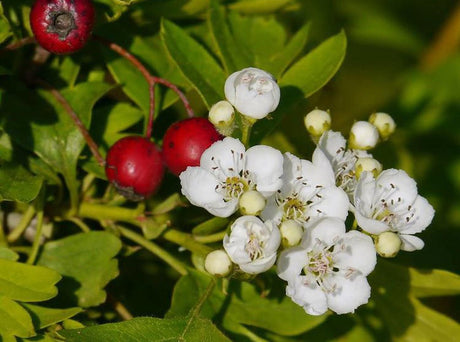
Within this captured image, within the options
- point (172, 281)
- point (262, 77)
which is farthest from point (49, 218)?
point (262, 77)

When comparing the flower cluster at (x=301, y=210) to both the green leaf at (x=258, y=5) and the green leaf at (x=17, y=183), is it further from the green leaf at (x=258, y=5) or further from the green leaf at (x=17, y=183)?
the green leaf at (x=258, y=5)

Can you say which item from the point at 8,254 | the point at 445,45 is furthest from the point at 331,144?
the point at 445,45

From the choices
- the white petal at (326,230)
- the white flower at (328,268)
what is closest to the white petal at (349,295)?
the white flower at (328,268)

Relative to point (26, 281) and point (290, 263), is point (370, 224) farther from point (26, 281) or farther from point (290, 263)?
point (26, 281)

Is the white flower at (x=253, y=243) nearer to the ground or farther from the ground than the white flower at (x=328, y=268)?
farther from the ground

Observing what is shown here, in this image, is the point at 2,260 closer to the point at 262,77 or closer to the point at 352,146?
the point at 262,77

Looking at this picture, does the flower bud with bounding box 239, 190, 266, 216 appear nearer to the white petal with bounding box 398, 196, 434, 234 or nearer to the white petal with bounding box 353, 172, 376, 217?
the white petal with bounding box 353, 172, 376, 217

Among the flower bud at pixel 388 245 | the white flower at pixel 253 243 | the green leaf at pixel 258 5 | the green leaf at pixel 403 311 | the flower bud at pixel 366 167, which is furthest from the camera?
the green leaf at pixel 258 5
